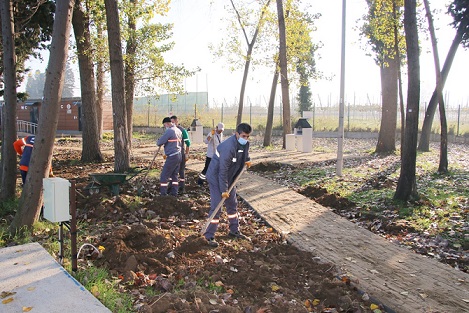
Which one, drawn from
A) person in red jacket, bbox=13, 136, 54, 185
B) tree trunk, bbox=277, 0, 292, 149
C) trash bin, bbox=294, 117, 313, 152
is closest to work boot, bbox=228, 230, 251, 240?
person in red jacket, bbox=13, 136, 54, 185

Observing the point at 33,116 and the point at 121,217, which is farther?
the point at 33,116

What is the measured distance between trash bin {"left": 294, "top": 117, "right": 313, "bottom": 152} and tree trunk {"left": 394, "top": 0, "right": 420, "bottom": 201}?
1159 centimetres

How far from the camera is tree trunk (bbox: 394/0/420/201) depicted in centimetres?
899

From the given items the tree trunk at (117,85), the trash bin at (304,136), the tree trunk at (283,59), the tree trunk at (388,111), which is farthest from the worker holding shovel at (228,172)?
the trash bin at (304,136)

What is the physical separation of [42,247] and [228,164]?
9.59 ft

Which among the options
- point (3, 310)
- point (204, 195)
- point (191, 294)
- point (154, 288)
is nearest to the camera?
point (3, 310)

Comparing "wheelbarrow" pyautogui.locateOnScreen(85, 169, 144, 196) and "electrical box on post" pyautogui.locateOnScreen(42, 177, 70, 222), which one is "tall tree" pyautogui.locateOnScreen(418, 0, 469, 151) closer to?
"wheelbarrow" pyautogui.locateOnScreen(85, 169, 144, 196)

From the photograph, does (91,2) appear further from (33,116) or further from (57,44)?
(33,116)

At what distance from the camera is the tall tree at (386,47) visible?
1341cm

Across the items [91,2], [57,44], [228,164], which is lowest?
[228,164]

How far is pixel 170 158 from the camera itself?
9766 millimetres

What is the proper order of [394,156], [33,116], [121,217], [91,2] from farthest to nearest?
1. [33,116]
2. [394,156]
3. [91,2]
4. [121,217]

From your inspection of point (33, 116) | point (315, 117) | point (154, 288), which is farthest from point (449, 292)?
point (33, 116)

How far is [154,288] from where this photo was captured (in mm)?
4773
